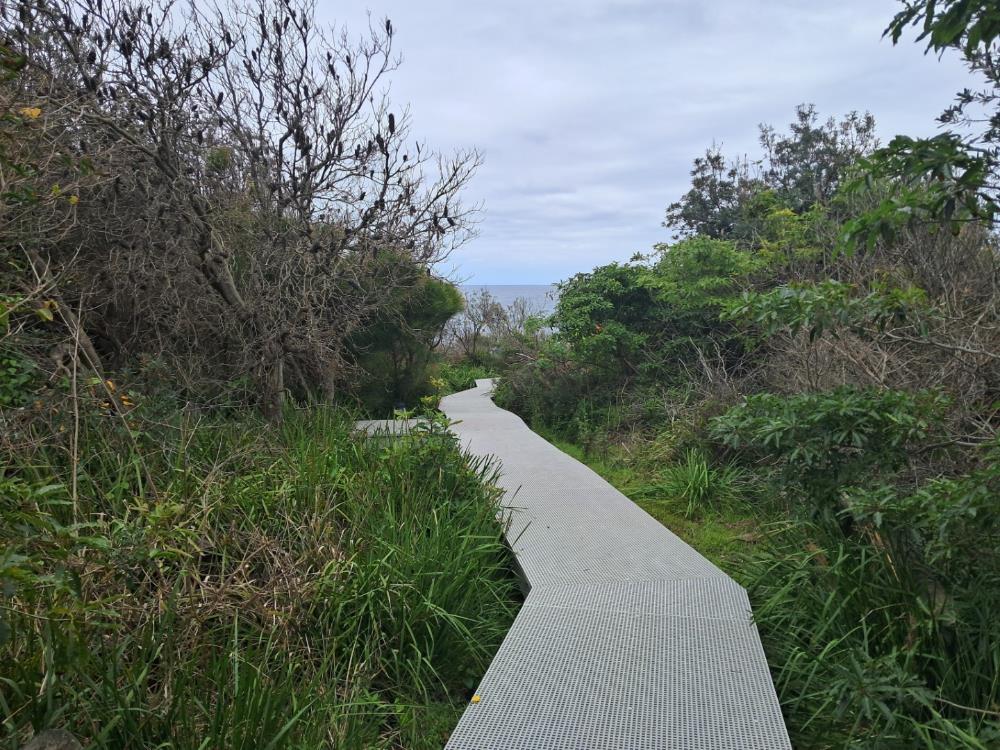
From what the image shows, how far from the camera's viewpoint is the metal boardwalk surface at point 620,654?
231 centimetres

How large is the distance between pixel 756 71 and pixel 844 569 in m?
4.89

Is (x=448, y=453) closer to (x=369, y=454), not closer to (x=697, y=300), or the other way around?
(x=369, y=454)

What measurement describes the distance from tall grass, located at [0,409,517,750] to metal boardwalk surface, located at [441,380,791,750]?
1.02 ft

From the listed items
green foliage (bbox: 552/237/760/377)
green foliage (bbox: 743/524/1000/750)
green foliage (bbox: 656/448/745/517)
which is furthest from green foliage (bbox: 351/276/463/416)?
green foliage (bbox: 743/524/1000/750)

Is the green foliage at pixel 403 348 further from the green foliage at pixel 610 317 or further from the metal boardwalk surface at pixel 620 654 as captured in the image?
the metal boardwalk surface at pixel 620 654

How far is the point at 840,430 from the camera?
2934mm

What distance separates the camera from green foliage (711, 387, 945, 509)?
2.80 meters

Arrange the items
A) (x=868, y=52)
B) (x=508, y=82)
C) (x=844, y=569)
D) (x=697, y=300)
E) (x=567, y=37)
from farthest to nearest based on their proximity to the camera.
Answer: (x=697, y=300) → (x=508, y=82) → (x=567, y=37) → (x=868, y=52) → (x=844, y=569)

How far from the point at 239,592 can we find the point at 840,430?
111 inches

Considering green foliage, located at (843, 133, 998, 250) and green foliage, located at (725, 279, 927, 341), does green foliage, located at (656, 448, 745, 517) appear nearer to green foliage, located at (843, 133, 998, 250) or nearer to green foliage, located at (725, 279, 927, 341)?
green foliage, located at (725, 279, 927, 341)

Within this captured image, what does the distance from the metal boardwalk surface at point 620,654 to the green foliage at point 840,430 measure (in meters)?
0.82

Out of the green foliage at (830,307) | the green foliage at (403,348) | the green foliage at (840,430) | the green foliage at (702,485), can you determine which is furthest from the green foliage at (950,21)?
the green foliage at (403,348)

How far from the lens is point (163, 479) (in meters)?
3.64

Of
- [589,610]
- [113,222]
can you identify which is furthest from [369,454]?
[113,222]
